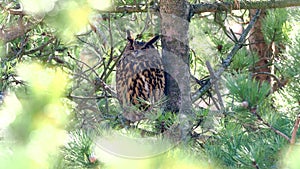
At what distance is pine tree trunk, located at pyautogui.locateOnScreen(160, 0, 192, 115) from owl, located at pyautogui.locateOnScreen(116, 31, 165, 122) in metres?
0.08

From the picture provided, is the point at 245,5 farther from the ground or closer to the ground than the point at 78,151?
farther from the ground

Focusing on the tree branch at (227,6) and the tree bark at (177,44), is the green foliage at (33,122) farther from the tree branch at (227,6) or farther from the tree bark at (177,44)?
the tree branch at (227,6)

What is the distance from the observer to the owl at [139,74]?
212 cm

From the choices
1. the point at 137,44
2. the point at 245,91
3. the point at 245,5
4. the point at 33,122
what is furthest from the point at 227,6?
the point at 33,122

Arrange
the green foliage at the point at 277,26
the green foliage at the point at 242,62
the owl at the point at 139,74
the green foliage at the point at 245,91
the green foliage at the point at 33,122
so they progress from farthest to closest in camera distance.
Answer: the green foliage at the point at 242,62, the green foliage at the point at 277,26, the owl at the point at 139,74, the green foliage at the point at 245,91, the green foliage at the point at 33,122

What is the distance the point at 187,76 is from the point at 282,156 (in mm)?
829

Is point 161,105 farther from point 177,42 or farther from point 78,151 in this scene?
point 78,151

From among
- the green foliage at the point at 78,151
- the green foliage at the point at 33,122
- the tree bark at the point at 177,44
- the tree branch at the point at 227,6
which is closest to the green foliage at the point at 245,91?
the green foliage at the point at 78,151

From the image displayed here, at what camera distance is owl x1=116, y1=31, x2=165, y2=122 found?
2.12 m

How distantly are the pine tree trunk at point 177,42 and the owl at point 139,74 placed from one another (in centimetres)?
8

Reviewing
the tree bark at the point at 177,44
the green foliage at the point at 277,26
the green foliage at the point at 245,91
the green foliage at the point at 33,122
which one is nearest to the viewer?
the green foliage at the point at 33,122

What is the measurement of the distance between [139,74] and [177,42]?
0.29 m

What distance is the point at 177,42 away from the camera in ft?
6.63

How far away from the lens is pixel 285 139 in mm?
1312
